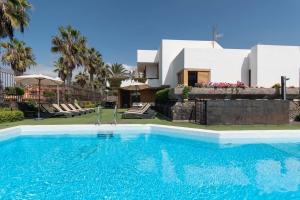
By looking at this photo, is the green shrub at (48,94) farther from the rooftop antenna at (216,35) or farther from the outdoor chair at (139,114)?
the rooftop antenna at (216,35)

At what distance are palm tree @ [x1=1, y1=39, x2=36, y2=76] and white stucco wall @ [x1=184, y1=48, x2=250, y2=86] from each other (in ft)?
68.0

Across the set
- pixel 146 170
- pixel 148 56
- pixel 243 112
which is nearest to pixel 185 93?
pixel 243 112

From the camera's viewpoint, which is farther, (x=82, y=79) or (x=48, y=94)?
(x=82, y=79)

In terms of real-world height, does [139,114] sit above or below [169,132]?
above

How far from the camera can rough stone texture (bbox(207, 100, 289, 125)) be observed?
12078mm

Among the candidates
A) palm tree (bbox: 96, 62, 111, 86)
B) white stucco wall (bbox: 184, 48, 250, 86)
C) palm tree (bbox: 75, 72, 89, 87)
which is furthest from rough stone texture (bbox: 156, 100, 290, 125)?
palm tree (bbox: 96, 62, 111, 86)

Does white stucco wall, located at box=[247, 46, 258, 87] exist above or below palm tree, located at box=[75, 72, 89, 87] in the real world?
below

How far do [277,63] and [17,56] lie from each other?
2739 centimetres

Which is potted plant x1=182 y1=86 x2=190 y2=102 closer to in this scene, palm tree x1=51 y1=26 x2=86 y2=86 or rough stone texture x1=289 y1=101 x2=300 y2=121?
rough stone texture x1=289 y1=101 x2=300 y2=121

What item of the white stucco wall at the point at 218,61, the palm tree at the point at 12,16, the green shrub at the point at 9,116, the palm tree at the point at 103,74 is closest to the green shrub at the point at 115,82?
the palm tree at the point at 103,74

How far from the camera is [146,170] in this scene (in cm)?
580

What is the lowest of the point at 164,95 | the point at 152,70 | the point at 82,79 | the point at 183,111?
the point at 183,111

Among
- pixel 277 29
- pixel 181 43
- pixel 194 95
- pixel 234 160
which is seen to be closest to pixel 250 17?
pixel 277 29

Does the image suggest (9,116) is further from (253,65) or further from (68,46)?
(253,65)
